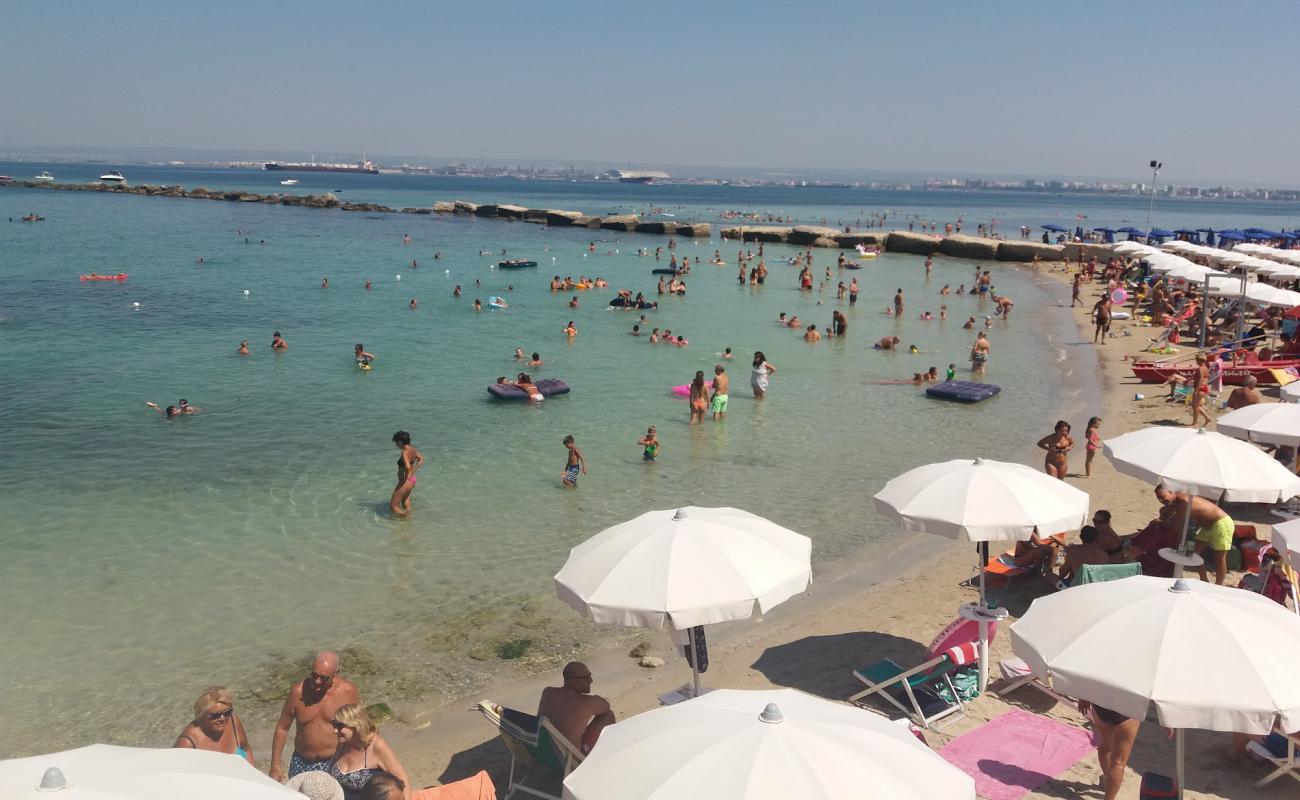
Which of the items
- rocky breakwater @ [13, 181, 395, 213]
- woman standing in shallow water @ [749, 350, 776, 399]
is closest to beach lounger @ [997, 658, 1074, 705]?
woman standing in shallow water @ [749, 350, 776, 399]

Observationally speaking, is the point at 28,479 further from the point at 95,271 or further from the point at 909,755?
the point at 95,271

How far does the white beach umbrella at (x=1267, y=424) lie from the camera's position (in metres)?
10.3

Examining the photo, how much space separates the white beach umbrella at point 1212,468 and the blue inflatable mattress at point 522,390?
1243cm

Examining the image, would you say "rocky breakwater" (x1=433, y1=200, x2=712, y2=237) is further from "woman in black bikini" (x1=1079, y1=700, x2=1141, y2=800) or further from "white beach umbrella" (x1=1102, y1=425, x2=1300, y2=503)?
"woman in black bikini" (x1=1079, y1=700, x2=1141, y2=800)

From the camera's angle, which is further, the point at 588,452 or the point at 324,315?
the point at 324,315

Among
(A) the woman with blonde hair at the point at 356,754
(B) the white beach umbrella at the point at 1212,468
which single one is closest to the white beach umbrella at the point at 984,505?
(B) the white beach umbrella at the point at 1212,468

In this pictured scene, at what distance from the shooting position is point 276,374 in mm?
21688

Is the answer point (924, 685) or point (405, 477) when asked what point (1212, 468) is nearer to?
point (924, 685)

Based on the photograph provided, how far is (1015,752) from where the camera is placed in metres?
6.70

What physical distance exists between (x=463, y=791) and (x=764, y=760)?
2713 millimetres

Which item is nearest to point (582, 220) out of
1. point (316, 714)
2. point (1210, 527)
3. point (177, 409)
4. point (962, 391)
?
point (962, 391)

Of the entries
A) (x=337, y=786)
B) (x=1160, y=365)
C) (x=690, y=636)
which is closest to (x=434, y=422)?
(x=690, y=636)

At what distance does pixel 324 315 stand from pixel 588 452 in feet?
61.5

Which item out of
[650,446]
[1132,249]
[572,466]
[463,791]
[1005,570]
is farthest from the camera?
[1132,249]
